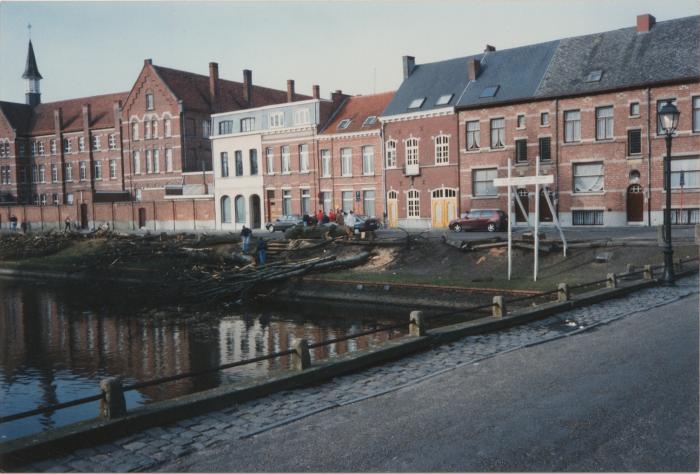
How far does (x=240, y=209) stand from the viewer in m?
53.9

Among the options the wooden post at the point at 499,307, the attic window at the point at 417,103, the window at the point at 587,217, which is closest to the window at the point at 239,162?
the attic window at the point at 417,103

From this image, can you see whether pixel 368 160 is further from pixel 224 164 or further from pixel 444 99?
pixel 224 164

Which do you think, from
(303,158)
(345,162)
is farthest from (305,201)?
(345,162)

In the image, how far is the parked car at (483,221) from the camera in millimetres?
35656

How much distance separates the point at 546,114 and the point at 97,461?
36.2 metres

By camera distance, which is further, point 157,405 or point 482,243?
point 482,243

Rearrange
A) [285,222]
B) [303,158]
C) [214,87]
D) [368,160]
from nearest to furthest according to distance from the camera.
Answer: [285,222]
[368,160]
[303,158]
[214,87]

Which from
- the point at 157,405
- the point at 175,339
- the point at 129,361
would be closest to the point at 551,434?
the point at 157,405

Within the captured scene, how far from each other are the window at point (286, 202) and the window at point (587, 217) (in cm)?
2245

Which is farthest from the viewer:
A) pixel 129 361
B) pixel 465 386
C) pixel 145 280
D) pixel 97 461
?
pixel 145 280

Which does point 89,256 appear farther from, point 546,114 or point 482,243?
point 546,114

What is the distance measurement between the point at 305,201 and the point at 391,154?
29.6 ft

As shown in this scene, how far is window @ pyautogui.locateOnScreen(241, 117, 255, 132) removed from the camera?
5312 cm

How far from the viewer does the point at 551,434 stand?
6.53 m
